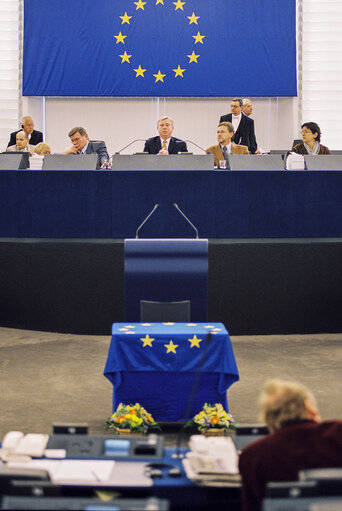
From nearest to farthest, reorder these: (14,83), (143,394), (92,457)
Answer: (92,457) < (143,394) < (14,83)

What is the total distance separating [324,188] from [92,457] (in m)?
5.87

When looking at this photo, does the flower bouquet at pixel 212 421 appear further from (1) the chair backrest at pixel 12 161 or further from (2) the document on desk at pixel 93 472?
(1) the chair backrest at pixel 12 161

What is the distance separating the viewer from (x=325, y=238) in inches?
366

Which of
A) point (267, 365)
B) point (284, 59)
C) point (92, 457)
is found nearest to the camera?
point (92, 457)

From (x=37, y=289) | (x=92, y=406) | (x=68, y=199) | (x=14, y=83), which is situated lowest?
(x=92, y=406)

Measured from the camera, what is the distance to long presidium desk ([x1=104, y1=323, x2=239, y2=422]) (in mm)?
5949

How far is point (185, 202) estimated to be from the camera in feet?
30.0

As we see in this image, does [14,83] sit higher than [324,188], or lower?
higher

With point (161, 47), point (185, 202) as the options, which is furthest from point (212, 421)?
point (161, 47)

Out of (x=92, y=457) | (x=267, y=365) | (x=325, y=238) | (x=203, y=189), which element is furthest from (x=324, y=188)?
(x=92, y=457)

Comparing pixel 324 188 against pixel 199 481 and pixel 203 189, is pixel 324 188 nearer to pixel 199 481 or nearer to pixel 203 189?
pixel 203 189

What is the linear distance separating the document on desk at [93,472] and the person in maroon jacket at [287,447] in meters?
0.46

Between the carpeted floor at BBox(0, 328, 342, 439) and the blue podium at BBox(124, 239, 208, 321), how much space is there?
0.79m

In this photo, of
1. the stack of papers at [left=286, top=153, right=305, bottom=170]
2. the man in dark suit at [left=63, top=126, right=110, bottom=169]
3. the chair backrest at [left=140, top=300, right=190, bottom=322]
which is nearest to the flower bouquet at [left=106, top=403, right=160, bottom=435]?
the chair backrest at [left=140, top=300, right=190, bottom=322]
